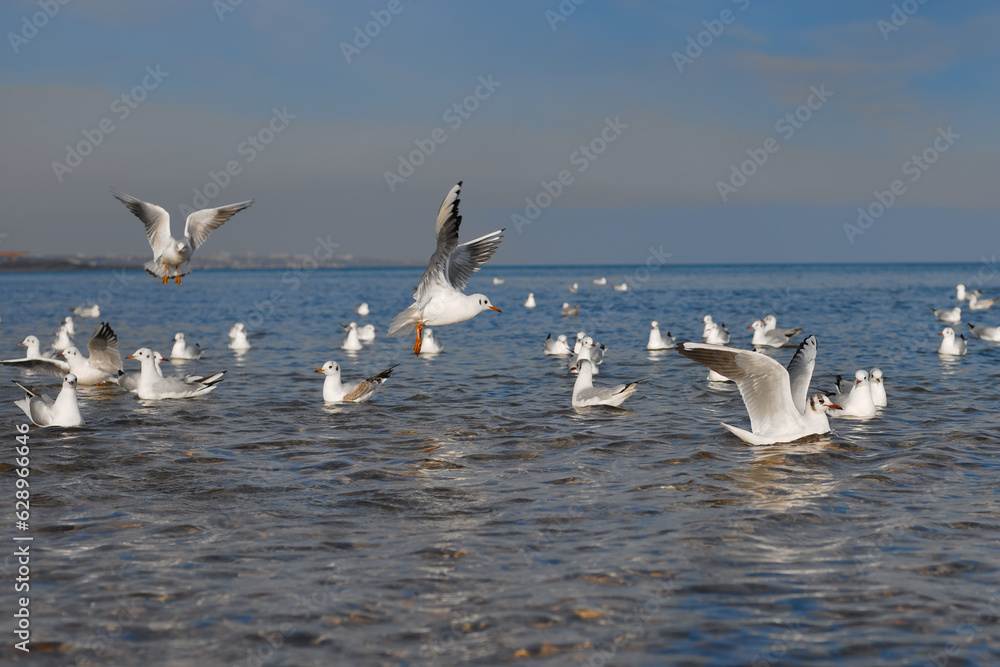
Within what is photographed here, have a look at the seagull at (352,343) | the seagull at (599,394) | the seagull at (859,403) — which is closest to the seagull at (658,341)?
the seagull at (352,343)

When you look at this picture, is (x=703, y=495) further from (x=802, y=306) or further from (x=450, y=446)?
(x=802, y=306)

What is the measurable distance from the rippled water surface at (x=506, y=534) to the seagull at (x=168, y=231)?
116 inches

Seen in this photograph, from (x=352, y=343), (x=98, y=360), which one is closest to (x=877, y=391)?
(x=98, y=360)

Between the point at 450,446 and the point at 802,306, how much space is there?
3535 centimetres

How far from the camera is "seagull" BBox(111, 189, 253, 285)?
15445 millimetres

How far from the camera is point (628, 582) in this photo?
A: 5.55 m

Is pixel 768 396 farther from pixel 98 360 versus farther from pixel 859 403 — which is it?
pixel 98 360

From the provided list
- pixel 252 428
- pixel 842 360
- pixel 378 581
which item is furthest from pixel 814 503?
pixel 842 360

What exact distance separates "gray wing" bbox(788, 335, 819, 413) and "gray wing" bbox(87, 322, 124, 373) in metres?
11.7

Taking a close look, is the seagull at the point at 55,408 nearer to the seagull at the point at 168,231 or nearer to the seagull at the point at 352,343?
the seagull at the point at 168,231

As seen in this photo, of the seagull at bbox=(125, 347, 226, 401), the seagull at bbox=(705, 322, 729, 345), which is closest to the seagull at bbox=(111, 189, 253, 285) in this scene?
the seagull at bbox=(125, 347, 226, 401)

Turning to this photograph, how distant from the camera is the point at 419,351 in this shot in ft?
47.1

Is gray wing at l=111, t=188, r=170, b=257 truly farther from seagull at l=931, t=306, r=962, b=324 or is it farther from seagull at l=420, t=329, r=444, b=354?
seagull at l=931, t=306, r=962, b=324

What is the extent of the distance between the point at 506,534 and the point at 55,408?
7400 mm
